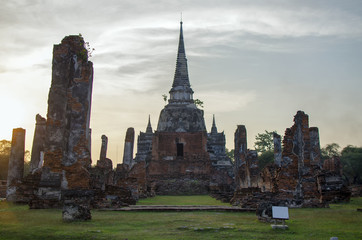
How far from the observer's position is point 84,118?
35.7ft

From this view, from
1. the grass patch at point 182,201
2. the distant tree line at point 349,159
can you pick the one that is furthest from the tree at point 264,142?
the grass patch at point 182,201

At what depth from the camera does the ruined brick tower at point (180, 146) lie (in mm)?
27641

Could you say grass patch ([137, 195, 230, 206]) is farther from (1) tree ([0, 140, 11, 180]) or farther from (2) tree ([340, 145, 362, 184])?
(1) tree ([0, 140, 11, 180])

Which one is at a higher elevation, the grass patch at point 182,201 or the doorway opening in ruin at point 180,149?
the doorway opening in ruin at point 180,149

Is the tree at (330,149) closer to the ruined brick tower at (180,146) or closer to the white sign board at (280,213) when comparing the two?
the ruined brick tower at (180,146)

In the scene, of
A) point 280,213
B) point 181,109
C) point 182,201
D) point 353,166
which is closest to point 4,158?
point 181,109

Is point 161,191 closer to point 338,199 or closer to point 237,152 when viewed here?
point 237,152

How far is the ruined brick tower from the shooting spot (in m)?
27.6

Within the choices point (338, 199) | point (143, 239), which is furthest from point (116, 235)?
point (338, 199)

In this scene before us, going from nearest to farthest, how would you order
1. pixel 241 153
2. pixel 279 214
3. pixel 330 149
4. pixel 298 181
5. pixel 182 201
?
pixel 279 214, pixel 298 181, pixel 182 201, pixel 241 153, pixel 330 149

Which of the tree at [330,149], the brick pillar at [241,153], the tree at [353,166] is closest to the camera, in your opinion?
the brick pillar at [241,153]

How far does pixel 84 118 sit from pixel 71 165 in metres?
1.29

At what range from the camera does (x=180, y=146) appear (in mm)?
37500

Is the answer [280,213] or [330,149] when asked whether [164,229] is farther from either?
[330,149]
